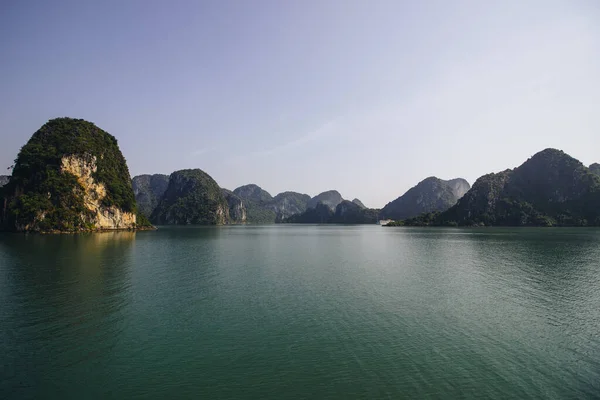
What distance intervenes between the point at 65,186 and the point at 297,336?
6093 inches

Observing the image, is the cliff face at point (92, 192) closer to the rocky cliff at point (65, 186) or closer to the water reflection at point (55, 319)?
the rocky cliff at point (65, 186)

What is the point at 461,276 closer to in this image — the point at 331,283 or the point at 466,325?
the point at 331,283

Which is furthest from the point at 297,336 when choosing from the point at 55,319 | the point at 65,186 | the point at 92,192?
the point at 92,192

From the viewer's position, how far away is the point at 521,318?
2506 cm

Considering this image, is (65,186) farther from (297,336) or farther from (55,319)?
(297,336)

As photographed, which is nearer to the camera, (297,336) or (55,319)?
(297,336)

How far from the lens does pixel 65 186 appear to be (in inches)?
5413

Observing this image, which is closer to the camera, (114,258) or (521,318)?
(521,318)

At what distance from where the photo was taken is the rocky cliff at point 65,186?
5123 inches

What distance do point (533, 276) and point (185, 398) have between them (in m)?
44.8

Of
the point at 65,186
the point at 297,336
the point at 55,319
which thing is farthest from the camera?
the point at 65,186

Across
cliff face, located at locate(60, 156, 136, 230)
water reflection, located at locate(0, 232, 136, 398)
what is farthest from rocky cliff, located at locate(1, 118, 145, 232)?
water reflection, located at locate(0, 232, 136, 398)

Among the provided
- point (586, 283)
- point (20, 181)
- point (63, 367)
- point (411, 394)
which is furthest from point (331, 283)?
point (20, 181)

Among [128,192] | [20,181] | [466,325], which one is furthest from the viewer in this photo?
[128,192]
